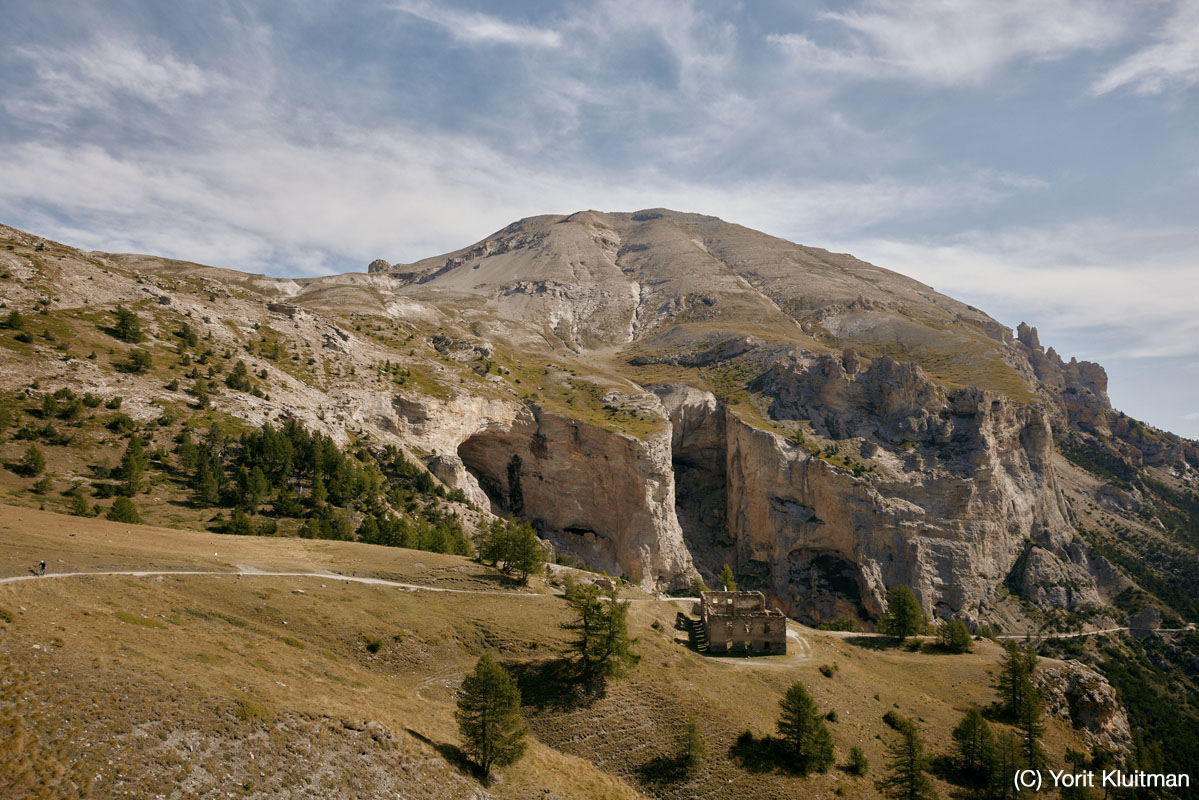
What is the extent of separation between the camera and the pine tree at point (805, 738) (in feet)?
129

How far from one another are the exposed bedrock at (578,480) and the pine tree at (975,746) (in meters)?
67.2

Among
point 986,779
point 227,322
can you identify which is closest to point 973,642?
point 986,779

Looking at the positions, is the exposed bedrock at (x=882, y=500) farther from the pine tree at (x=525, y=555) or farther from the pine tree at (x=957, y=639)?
the pine tree at (x=525, y=555)

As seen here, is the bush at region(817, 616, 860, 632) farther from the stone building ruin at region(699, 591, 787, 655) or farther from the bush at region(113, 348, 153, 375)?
the bush at region(113, 348, 153, 375)

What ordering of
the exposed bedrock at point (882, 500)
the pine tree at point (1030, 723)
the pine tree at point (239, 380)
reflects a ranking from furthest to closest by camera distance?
the exposed bedrock at point (882, 500) → the pine tree at point (239, 380) → the pine tree at point (1030, 723)

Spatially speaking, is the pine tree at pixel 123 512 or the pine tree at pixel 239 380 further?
the pine tree at pixel 239 380

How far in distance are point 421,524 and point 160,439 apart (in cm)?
3094

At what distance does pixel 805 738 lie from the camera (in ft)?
131

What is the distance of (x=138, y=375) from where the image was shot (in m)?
76.0

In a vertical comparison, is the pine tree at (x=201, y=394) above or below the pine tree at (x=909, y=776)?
above

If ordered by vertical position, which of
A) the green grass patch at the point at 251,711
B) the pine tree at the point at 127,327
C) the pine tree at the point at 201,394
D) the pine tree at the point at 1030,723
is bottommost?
the pine tree at the point at 1030,723

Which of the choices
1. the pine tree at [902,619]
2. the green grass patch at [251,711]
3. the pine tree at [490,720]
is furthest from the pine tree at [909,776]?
the green grass patch at [251,711]

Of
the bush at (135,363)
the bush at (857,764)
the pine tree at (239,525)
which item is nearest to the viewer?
the bush at (857,764)

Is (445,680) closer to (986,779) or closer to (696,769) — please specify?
(696,769)
